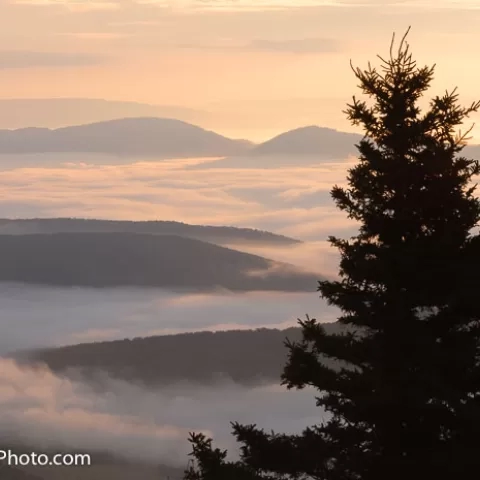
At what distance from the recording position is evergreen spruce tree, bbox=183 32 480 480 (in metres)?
20.5

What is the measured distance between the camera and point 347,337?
71.8 feet

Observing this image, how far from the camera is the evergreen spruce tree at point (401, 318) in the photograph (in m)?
20.5

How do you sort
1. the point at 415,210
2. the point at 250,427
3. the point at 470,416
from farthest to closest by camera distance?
the point at 250,427 < the point at 415,210 < the point at 470,416

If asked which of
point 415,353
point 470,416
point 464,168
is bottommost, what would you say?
point 470,416

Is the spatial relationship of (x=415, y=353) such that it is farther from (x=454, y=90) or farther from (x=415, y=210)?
(x=454, y=90)

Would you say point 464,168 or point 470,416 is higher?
point 464,168

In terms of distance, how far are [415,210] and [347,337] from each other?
2597 mm

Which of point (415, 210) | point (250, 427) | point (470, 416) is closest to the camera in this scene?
point (470, 416)

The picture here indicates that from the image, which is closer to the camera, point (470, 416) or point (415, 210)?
point (470, 416)

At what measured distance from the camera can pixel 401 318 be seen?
2067cm

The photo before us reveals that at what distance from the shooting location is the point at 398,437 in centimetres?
2100

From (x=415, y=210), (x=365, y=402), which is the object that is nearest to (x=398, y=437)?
(x=365, y=402)

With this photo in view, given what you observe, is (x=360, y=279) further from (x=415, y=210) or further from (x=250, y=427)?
(x=250, y=427)

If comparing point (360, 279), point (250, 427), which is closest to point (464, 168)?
point (360, 279)
